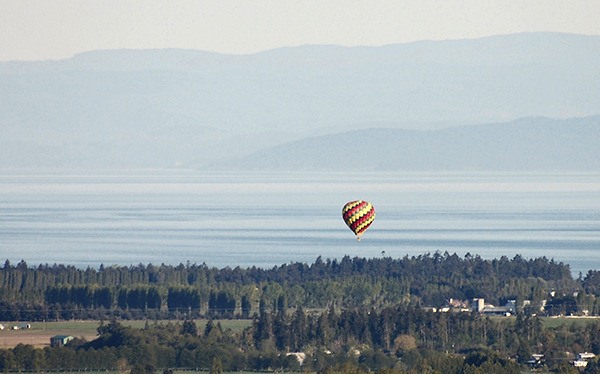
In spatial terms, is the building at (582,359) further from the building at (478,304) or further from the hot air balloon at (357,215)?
the building at (478,304)

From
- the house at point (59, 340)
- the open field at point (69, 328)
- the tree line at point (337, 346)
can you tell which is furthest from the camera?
the open field at point (69, 328)

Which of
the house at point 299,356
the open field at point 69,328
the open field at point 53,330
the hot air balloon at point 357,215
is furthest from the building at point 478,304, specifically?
the house at point 299,356

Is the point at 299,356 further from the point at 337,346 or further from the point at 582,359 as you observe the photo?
the point at 582,359

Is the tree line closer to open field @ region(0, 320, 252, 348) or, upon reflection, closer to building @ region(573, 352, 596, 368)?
building @ region(573, 352, 596, 368)

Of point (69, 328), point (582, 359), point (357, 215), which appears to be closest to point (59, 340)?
point (69, 328)

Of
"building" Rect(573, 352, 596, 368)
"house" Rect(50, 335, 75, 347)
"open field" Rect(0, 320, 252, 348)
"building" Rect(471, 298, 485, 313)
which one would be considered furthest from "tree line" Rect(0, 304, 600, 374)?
"building" Rect(471, 298, 485, 313)

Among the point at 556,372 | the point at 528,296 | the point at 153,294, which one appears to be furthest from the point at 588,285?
the point at 556,372

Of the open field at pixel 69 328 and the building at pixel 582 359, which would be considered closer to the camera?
the building at pixel 582 359

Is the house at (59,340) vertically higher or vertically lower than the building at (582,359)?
higher
